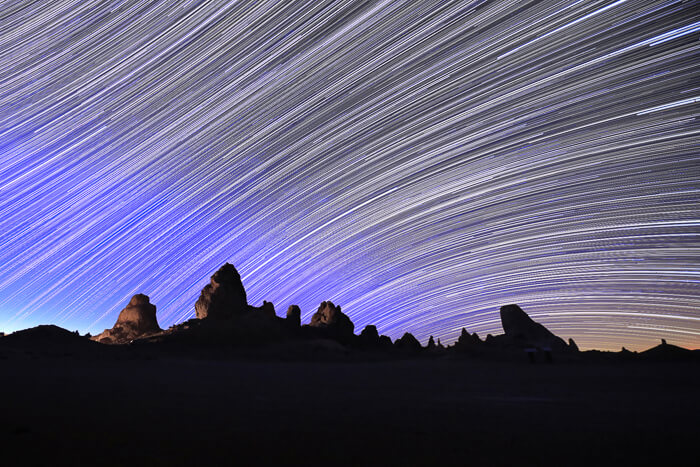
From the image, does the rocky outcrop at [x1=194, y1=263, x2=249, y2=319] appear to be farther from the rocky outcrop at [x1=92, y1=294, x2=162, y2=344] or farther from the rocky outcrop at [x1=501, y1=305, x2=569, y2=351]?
the rocky outcrop at [x1=501, y1=305, x2=569, y2=351]

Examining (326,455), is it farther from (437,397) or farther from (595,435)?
(437,397)

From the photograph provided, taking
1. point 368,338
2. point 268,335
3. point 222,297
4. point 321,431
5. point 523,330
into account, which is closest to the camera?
point 321,431

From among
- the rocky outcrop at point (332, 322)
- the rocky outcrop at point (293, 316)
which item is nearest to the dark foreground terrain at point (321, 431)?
the rocky outcrop at point (293, 316)

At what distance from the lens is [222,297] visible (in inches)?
2215

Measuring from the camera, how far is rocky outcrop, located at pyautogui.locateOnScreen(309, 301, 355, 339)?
66812 mm

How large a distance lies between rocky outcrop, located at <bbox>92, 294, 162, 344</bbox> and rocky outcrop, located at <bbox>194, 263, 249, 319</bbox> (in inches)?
298

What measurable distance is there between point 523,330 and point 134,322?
69287mm

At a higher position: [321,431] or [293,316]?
[293,316]

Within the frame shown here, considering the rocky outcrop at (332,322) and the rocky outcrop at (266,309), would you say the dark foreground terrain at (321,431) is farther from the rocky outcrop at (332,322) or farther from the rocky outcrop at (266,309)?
the rocky outcrop at (332,322)

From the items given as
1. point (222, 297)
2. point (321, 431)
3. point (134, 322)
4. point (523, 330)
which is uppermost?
point (222, 297)

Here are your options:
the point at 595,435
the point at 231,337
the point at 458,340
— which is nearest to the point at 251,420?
the point at 595,435

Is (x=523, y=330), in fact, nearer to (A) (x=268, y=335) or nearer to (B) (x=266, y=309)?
(A) (x=268, y=335)

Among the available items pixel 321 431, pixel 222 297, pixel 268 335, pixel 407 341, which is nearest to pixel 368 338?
pixel 407 341

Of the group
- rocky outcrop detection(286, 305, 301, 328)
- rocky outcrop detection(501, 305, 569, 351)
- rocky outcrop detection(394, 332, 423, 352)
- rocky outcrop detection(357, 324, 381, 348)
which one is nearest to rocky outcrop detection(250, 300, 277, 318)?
rocky outcrop detection(286, 305, 301, 328)
